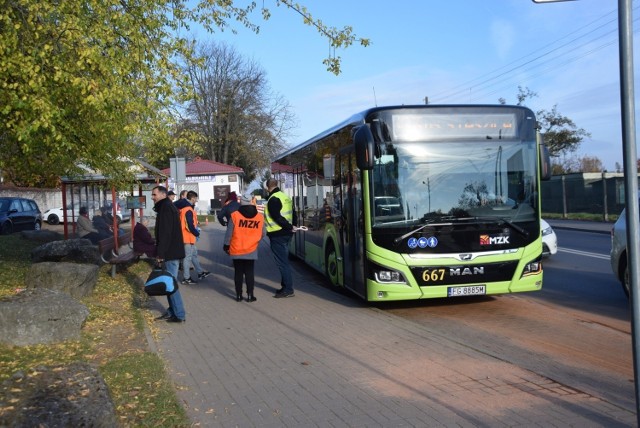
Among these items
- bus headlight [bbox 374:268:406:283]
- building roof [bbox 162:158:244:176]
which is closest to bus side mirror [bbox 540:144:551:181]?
bus headlight [bbox 374:268:406:283]

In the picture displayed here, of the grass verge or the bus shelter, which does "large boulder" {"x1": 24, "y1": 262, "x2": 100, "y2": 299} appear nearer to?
the grass verge

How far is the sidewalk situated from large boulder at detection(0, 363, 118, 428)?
84 cm

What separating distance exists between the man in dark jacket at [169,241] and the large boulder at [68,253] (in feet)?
17.4

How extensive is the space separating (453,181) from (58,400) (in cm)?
615

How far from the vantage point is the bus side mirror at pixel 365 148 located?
28.0 feet

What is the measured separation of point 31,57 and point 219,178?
146 ft

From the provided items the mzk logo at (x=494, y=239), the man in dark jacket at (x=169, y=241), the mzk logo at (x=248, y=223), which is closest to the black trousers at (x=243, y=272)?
the mzk logo at (x=248, y=223)

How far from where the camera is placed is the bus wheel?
11.2 meters

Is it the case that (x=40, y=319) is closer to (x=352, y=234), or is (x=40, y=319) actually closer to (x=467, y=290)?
(x=352, y=234)

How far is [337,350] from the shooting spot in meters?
7.12

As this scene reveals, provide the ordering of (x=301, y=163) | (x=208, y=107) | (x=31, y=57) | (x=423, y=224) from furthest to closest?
(x=208, y=107), (x=301, y=163), (x=423, y=224), (x=31, y=57)

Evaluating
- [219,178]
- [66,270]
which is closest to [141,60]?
[66,270]

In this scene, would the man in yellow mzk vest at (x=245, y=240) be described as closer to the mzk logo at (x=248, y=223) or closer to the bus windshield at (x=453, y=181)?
the mzk logo at (x=248, y=223)

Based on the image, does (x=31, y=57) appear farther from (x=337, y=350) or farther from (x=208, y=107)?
(x=208, y=107)
